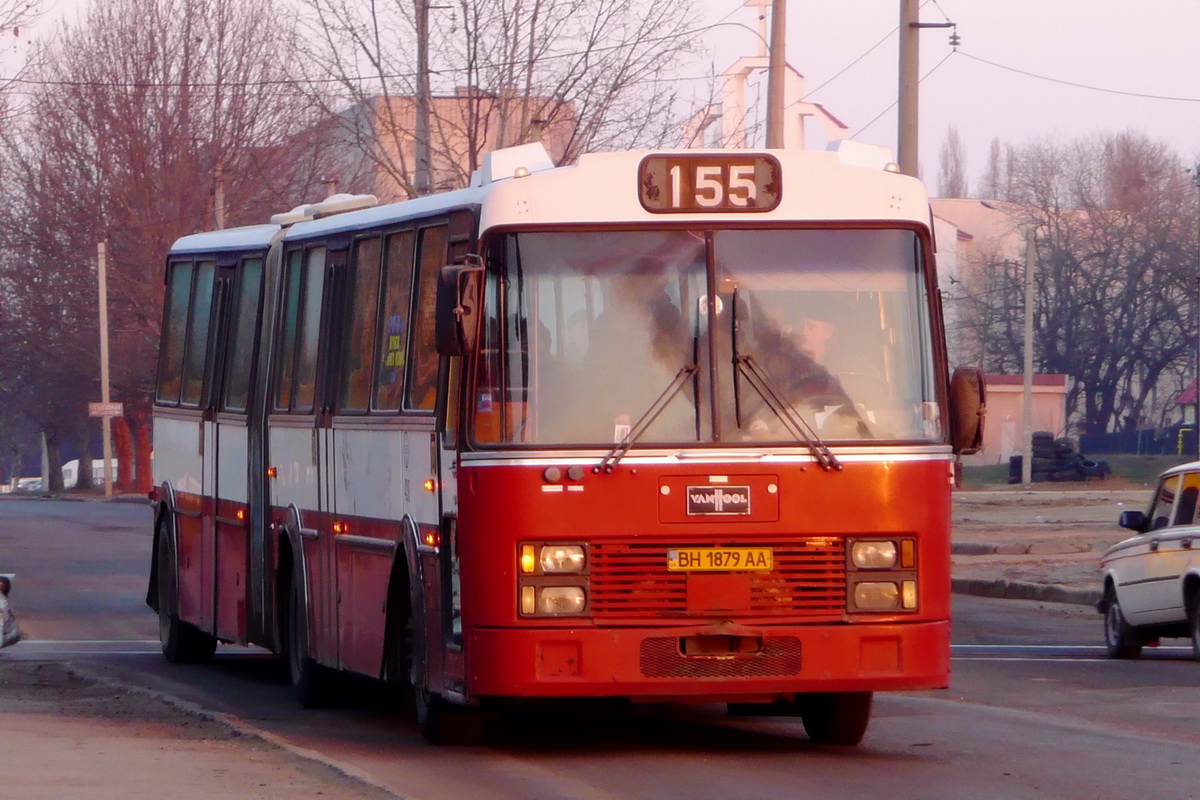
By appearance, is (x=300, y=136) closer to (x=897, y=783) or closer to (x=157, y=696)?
(x=157, y=696)

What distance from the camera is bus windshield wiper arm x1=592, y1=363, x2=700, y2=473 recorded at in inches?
353

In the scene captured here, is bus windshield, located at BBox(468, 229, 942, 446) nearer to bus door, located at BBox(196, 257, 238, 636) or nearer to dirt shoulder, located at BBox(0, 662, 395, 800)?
dirt shoulder, located at BBox(0, 662, 395, 800)

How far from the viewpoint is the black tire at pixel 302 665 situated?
40.2ft

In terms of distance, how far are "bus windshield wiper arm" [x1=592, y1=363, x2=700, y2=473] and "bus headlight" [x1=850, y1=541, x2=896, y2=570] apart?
1.05m

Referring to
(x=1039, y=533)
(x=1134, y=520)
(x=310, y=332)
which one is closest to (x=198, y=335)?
(x=310, y=332)

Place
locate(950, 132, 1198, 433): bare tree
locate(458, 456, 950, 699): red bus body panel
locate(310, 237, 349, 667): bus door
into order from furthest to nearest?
locate(950, 132, 1198, 433): bare tree, locate(310, 237, 349, 667): bus door, locate(458, 456, 950, 699): red bus body panel

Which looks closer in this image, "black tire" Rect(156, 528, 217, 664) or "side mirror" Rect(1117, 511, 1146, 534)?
"black tire" Rect(156, 528, 217, 664)

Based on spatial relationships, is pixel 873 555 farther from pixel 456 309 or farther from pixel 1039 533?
pixel 1039 533

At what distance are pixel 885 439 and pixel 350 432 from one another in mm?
3403

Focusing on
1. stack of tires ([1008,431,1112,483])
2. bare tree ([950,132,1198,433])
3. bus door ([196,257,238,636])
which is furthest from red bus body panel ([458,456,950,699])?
bare tree ([950,132,1198,433])

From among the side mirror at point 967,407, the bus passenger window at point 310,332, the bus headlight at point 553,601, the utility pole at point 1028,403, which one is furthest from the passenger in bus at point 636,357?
the utility pole at point 1028,403

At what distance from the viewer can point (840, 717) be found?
10211 mm

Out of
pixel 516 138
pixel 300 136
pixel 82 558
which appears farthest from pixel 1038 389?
pixel 82 558

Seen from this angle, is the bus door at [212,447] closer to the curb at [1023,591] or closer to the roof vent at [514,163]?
the roof vent at [514,163]
